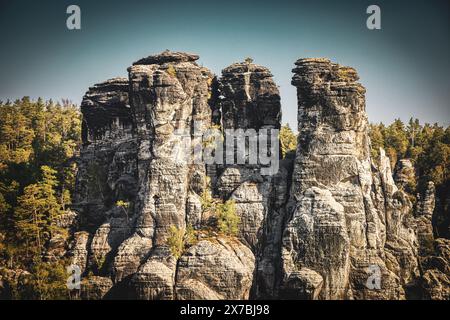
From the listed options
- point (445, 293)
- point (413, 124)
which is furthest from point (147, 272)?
point (413, 124)

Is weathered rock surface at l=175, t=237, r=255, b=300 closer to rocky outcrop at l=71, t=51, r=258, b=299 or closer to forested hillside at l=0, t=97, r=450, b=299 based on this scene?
rocky outcrop at l=71, t=51, r=258, b=299

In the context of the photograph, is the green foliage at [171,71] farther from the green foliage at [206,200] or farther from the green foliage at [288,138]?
the green foliage at [288,138]

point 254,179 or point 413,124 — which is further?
point 413,124

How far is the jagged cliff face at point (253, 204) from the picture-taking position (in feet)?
214

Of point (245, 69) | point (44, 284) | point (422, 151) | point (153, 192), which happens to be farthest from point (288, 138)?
point (44, 284)

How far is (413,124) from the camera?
9394 centimetres

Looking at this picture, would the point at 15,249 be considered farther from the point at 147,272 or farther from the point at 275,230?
the point at 275,230

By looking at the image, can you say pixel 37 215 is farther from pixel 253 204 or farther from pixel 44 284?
pixel 253 204

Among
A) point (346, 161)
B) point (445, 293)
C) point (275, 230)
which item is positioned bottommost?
point (445, 293)

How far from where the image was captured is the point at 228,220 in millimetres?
68250

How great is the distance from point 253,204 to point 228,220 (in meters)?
2.19

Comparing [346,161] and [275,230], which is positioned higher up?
[346,161]
